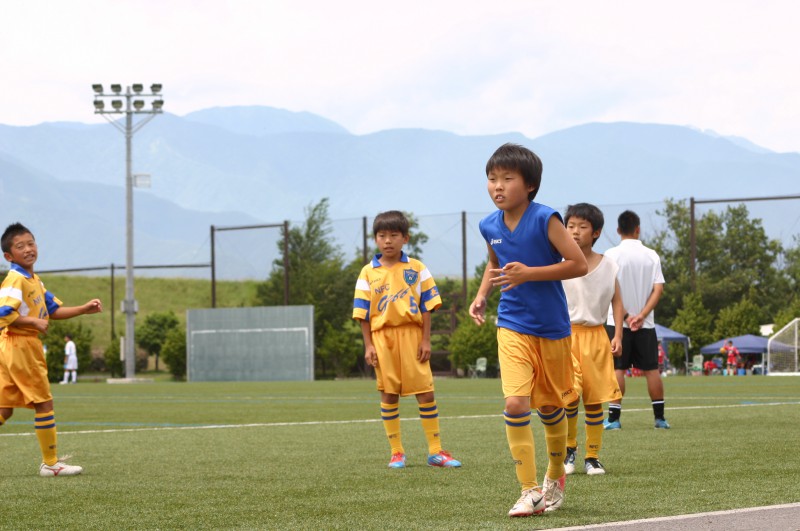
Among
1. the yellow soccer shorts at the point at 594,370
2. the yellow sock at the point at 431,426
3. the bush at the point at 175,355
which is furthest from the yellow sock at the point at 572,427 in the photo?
the bush at the point at 175,355

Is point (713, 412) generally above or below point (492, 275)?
below

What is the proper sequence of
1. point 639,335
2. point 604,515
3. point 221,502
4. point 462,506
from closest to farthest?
point 604,515, point 462,506, point 221,502, point 639,335

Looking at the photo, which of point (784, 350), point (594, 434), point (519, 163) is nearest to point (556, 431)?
point (519, 163)

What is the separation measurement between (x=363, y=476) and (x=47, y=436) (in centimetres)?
247

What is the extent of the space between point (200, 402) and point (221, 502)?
16.2 m

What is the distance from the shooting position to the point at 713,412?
13883 millimetres

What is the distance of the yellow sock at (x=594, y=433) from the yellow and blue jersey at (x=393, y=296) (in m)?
1.42

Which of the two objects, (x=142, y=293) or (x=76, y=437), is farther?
(x=142, y=293)

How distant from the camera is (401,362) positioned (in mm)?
8594

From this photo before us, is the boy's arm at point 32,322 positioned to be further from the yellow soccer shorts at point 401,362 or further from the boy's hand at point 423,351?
the boy's hand at point 423,351

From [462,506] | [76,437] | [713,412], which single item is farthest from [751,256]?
[462,506]

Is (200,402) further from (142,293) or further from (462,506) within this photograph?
(142,293)

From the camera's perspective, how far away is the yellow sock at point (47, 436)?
8.51 meters

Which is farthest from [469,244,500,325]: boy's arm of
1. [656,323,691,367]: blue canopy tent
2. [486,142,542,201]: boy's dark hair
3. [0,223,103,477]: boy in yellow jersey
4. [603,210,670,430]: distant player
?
[656,323,691,367]: blue canopy tent
